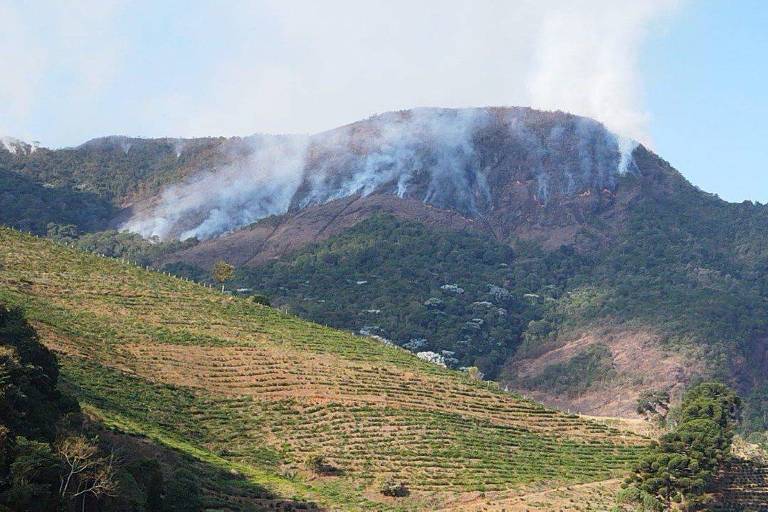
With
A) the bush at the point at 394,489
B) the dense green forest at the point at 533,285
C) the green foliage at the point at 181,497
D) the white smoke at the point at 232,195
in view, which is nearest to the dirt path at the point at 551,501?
the bush at the point at 394,489

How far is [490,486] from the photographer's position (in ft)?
186

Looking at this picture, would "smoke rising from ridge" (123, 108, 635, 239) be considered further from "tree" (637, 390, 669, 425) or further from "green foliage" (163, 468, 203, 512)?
"green foliage" (163, 468, 203, 512)

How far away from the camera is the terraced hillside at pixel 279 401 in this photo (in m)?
55.8

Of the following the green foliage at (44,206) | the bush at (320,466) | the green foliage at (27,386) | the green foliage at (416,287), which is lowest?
the bush at (320,466)

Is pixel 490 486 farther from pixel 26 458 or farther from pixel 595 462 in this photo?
pixel 26 458

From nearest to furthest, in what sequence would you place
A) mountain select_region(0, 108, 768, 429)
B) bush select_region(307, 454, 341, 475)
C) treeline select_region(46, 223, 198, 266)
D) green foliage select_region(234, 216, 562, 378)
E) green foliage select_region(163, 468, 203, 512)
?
1. green foliage select_region(163, 468, 203, 512)
2. bush select_region(307, 454, 341, 475)
3. mountain select_region(0, 108, 768, 429)
4. green foliage select_region(234, 216, 562, 378)
5. treeline select_region(46, 223, 198, 266)

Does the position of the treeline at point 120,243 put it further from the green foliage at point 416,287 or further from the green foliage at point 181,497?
the green foliage at point 181,497

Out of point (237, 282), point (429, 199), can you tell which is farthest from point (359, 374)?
point (429, 199)

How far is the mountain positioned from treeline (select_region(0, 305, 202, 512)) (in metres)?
83.5

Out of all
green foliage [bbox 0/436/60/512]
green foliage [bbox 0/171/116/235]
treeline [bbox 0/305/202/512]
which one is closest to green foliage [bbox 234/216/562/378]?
green foliage [bbox 0/171/116/235]

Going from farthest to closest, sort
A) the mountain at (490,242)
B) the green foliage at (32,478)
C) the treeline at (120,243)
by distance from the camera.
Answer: the treeline at (120,243), the mountain at (490,242), the green foliage at (32,478)

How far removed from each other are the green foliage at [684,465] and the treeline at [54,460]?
92.1 feet

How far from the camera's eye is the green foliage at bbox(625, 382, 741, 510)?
57.8 metres

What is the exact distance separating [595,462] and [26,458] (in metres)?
42.7
